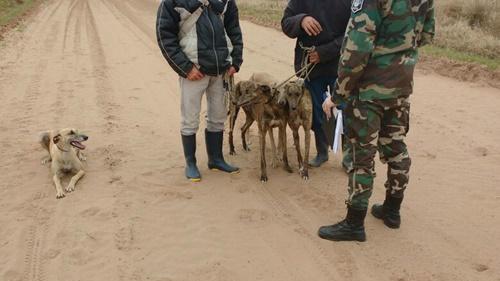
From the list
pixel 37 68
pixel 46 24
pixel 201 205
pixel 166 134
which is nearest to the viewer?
pixel 201 205

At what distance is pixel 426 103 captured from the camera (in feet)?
24.7

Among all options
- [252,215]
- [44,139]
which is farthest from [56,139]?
[252,215]

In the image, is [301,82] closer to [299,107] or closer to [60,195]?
[299,107]

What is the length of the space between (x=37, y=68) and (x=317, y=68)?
25.3 feet

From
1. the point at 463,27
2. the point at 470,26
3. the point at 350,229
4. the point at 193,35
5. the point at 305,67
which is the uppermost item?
the point at 193,35

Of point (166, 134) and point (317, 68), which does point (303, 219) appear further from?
point (166, 134)

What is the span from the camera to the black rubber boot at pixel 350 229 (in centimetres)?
380

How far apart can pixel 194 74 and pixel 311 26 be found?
1239 millimetres

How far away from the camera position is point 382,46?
323 centimetres

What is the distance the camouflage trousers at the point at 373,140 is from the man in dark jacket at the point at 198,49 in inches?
64.4

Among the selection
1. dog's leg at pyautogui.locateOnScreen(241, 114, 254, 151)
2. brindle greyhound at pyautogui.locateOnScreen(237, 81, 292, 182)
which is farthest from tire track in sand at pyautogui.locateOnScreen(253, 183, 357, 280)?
dog's leg at pyautogui.locateOnScreen(241, 114, 254, 151)

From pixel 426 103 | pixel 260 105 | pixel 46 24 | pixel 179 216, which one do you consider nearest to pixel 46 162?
pixel 179 216

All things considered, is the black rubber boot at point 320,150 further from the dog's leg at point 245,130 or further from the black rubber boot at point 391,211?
the black rubber boot at point 391,211

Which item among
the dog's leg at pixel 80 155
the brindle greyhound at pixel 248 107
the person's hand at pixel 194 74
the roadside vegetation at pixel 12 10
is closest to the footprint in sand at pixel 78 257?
the person's hand at pixel 194 74
